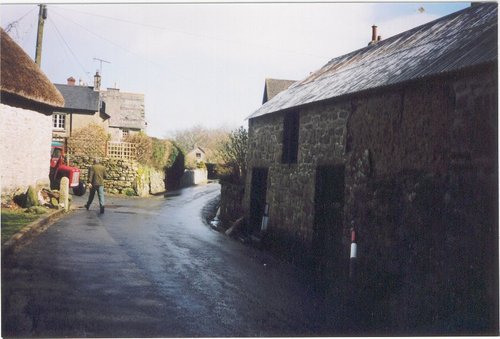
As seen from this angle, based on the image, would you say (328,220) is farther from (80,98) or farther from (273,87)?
(80,98)

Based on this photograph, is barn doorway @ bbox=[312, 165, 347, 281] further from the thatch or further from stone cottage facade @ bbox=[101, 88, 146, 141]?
stone cottage facade @ bbox=[101, 88, 146, 141]

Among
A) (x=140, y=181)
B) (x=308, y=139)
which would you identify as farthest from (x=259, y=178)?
(x=140, y=181)

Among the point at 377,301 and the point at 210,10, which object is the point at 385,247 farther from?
the point at 210,10

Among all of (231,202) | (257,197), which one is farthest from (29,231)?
(231,202)

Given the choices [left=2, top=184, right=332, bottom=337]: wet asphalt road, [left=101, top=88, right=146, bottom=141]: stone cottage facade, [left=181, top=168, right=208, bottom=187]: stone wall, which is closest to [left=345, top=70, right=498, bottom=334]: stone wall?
[left=2, top=184, right=332, bottom=337]: wet asphalt road

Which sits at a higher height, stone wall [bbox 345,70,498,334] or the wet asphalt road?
stone wall [bbox 345,70,498,334]

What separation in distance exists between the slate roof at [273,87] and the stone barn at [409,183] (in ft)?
72.4

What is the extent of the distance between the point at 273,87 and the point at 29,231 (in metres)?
26.7

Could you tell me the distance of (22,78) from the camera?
1155 cm

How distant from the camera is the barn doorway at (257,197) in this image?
13.1 metres

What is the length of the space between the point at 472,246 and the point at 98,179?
11371 millimetres

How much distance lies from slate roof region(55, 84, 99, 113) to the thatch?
19142mm

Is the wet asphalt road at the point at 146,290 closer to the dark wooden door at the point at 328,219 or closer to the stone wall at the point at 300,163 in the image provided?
the dark wooden door at the point at 328,219

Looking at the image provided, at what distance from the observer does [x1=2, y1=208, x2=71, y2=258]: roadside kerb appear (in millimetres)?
7000
